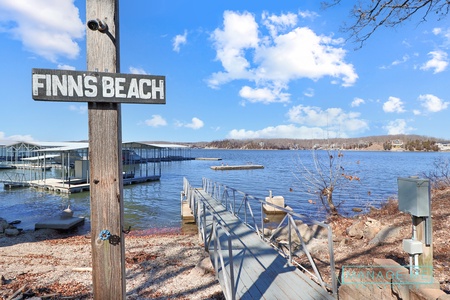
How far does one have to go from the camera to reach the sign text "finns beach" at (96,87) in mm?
2037

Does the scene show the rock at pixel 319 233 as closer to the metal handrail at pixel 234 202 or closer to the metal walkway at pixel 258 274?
the metal handrail at pixel 234 202

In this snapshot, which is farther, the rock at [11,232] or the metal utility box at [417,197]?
the rock at [11,232]

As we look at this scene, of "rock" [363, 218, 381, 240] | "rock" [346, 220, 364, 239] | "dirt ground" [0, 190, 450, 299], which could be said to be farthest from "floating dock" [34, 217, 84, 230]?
"rock" [363, 218, 381, 240]

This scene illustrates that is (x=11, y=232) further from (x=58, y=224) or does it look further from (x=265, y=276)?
(x=265, y=276)

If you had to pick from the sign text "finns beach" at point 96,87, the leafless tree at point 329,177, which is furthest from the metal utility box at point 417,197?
the leafless tree at point 329,177

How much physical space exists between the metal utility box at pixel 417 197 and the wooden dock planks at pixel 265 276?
1593mm

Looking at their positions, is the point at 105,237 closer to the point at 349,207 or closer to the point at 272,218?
the point at 272,218

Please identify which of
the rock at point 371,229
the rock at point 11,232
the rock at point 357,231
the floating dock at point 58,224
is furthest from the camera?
the floating dock at point 58,224

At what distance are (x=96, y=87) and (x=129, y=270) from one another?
5389 mm

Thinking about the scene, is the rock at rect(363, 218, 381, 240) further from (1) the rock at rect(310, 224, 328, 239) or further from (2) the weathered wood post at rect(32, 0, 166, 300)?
(2) the weathered wood post at rect(32, 0, 166, 300)

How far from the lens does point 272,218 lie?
49.3 ft

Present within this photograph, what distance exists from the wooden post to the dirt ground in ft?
9.77

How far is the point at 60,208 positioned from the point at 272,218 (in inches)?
538

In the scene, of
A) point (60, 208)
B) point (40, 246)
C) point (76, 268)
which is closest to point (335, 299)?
point (76, 268)
